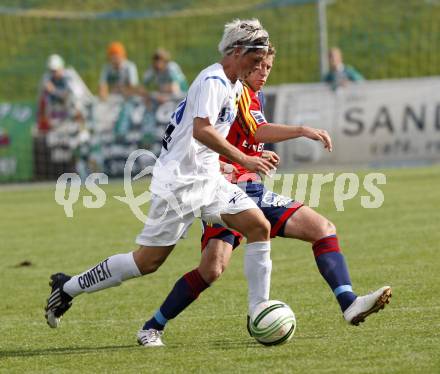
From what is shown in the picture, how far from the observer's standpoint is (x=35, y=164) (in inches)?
765

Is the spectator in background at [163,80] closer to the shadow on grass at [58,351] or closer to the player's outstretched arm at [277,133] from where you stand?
the player's outstretched arm at [277,133]

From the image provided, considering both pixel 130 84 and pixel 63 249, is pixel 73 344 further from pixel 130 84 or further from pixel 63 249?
pixel 130 84

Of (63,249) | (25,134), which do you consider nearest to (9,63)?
(25,134)

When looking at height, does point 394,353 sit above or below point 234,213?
below

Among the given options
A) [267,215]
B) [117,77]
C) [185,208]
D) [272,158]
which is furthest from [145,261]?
[117,77]

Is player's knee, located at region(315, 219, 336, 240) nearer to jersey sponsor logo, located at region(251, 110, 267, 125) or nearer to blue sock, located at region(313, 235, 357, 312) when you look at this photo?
blue sock, located at region(313, 235, 357, 312)

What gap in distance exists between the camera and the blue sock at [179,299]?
6508 mm

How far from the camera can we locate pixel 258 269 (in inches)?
246

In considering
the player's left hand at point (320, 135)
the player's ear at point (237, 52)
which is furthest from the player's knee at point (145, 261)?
the player's ear at point (237, 52)

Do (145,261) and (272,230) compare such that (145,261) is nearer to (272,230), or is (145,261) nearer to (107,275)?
(107,275)

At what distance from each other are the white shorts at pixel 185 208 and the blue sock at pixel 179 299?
37 cm

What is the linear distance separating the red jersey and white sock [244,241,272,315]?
0.67 m

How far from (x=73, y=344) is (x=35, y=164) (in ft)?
43.2

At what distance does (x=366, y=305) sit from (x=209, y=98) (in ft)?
4.70
